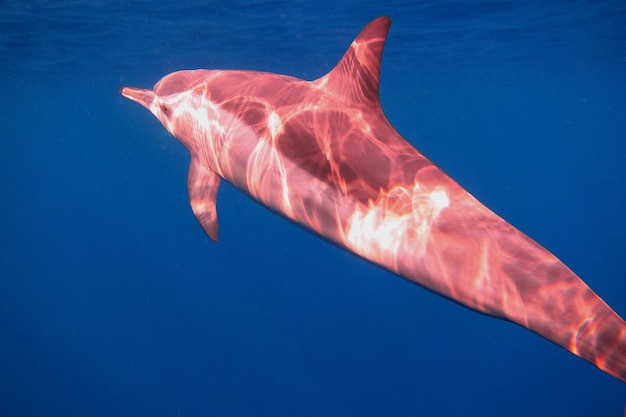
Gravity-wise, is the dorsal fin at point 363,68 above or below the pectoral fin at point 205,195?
above

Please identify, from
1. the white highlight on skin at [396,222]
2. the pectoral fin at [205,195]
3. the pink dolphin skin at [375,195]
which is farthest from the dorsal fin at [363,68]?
the pectoral fin at [205,195]

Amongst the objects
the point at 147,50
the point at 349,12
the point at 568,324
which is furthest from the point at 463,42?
the point at 568,324

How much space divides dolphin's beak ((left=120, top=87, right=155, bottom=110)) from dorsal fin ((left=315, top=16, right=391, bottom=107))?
334cm

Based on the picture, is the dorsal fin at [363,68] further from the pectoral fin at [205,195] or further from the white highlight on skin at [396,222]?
the pectoral fin at [205,195]

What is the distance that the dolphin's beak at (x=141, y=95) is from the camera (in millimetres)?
6508

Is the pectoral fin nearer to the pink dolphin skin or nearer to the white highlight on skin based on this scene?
the pink dolphin skin

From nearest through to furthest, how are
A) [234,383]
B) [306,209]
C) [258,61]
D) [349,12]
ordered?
[306,209] < [349,12] < [234,383] < [258,61]

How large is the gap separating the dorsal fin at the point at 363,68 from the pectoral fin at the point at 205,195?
7.59ft

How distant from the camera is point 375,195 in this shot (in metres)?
3.71

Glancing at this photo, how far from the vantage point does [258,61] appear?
86.2 feet

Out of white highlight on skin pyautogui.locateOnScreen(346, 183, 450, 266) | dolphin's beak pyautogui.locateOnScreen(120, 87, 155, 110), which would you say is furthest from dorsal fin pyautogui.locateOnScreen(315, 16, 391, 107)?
dolphin's beak pyautogui.locateOnScreen(120, 87, 155, 110)

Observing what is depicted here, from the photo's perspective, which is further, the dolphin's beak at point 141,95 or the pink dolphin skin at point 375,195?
the dolphin's beak at point 141,95

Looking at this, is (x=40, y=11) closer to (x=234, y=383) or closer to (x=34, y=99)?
(x=234, y=383)

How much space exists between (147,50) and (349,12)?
10859 millimetres
